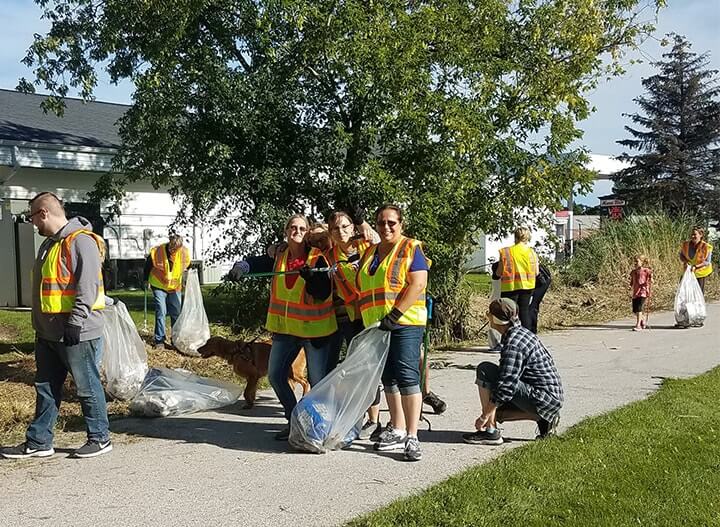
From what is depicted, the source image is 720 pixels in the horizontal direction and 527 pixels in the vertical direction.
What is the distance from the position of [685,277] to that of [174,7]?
9665mm

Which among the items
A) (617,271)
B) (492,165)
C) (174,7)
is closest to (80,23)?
(174,7)

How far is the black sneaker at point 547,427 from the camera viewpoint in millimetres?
6349

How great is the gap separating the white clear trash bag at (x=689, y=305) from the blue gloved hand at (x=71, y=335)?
11.3 metres

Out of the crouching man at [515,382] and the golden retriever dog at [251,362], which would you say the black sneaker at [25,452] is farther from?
the crouching man at [515,382]

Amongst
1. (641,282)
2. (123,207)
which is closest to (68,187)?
(123,207)

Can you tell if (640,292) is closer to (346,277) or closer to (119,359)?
(346,277)

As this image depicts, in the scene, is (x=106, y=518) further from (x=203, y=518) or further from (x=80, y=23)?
(x=80, y=23)

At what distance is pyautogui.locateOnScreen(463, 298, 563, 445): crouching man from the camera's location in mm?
6164

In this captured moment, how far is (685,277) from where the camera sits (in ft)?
47.6

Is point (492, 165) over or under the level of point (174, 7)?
under

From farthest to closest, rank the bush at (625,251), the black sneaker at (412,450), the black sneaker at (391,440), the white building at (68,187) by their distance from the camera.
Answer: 1. the bush at (625,251)
2. the white building at (68,187)
3. the black sneaker at (391,440)
4. the black sneaker at (412,450)

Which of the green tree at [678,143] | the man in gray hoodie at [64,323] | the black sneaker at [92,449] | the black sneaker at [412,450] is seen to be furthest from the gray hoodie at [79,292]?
the green tree at [678,143]

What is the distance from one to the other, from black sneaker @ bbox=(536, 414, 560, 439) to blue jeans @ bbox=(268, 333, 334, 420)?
1.74 meters

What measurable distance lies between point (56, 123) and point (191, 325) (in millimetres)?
11584
